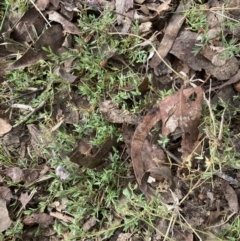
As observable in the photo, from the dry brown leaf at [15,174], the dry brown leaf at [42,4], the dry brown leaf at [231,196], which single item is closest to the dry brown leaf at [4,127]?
the dry brown leaf at [15,174]

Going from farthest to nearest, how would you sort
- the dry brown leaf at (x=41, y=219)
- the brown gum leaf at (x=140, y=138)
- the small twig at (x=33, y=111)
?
the small twig at (x=33, y=111), the dry brown leaf at (x=41, y=219), the brown gum leaf at (x=140, y=138)

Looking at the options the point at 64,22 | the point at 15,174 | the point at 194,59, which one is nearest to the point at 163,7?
the point at 194,59

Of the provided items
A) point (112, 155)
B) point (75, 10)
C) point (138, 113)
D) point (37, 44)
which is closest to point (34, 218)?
point (112, 155)

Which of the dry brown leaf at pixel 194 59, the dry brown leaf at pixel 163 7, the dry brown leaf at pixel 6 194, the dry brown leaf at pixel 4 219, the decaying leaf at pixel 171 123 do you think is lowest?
the dry brown leaf at pixel 4 219

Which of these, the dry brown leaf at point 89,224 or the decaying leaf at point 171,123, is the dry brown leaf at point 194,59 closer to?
the decaying leaf at point 171,123

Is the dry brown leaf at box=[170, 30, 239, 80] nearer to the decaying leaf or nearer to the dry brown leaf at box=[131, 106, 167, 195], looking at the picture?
the decaying leaf

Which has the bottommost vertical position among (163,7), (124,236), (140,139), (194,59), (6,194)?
(124,236)

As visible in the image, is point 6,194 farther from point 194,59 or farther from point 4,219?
point 194,59

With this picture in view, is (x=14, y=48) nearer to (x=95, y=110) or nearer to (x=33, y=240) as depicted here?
(x=95, y=110)
